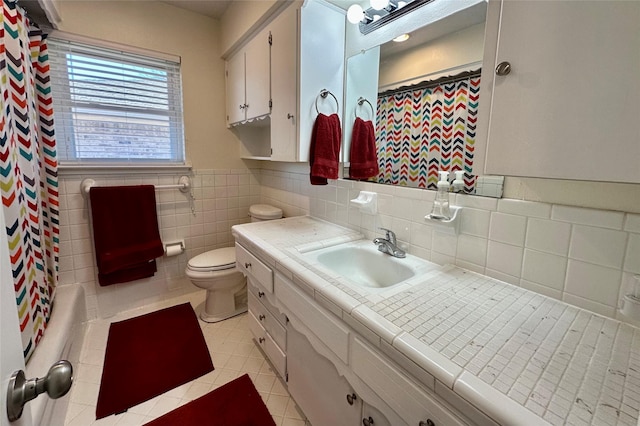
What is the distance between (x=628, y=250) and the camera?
74 centimetres

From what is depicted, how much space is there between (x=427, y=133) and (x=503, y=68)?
544 millimetres

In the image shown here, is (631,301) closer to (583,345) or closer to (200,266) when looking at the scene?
(583,345)

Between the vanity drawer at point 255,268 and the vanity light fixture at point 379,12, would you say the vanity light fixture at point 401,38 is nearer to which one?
the vanity light fixture at point 379,12

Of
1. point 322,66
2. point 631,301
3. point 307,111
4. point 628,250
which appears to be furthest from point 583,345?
point 322,66

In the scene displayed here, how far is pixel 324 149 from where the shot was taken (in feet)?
4.97

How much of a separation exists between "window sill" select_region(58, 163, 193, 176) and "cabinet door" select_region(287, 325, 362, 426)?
5.36 feet

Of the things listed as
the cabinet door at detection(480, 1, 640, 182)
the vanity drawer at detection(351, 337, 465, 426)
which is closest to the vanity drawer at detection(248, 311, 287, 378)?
the vanity drawer at detection(351, 337, 465, 426)

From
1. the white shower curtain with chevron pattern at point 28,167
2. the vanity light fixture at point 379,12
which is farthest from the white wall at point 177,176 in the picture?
the vanity light fixture at point 379,12

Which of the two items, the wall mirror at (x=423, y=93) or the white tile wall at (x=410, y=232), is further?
the wall mirror at (x=423, y=93)

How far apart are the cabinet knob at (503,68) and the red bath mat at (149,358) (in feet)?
6.31

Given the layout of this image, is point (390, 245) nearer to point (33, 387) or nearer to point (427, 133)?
point (427, 133)

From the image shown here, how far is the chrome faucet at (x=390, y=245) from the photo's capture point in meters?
1.25

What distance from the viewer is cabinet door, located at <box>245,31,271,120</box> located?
1.74 m

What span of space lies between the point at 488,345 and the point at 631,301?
0.36 meters
